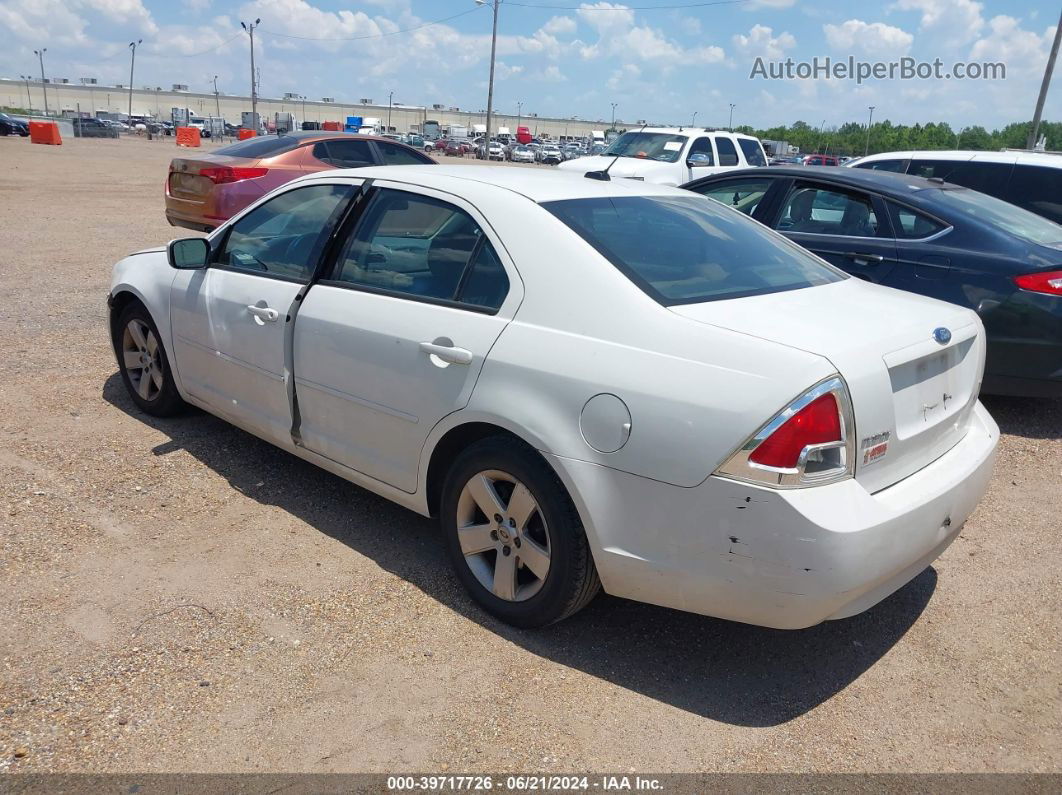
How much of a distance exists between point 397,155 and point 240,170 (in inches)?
114

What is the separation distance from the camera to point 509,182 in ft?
12.0

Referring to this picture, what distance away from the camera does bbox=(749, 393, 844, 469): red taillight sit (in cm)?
254

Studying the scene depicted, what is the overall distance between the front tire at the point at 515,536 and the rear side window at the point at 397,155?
32.2 feet

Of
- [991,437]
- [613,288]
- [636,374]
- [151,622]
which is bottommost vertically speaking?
[151,622]

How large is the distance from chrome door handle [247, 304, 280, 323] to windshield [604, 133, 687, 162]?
12.2m

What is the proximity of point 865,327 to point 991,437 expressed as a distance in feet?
3.06

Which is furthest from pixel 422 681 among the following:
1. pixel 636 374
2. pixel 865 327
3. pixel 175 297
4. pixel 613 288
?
pixel 175 297

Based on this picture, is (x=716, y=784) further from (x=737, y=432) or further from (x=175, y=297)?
(x=175, y=297)

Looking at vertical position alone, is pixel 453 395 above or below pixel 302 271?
below

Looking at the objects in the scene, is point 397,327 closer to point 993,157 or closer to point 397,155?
point 993,157

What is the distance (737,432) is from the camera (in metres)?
2.56

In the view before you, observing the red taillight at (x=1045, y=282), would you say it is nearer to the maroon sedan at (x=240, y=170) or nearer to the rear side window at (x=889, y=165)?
the rear side window at (x=889, y=165)

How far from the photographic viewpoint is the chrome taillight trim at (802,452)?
2541mm

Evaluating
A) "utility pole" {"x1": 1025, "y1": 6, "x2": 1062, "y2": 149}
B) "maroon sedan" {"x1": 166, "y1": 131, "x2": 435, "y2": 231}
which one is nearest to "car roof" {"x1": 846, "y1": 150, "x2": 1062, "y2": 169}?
"maroon sedan" {"x1": 166, "y1": 131, "x2": 435, "y2": 231}
